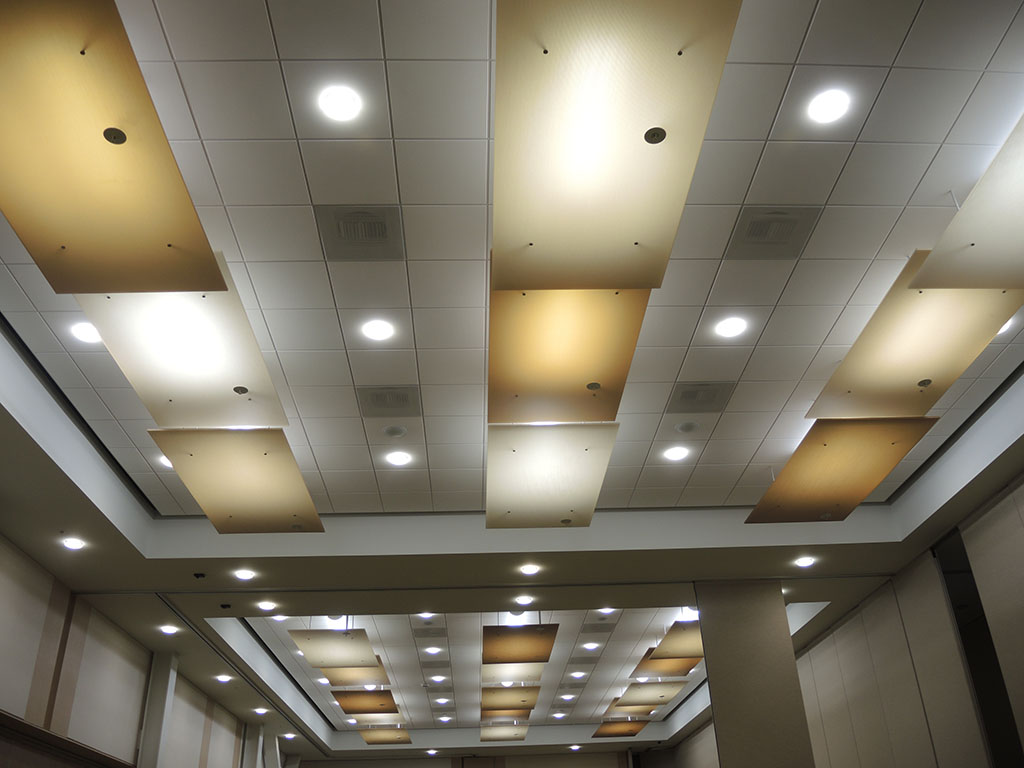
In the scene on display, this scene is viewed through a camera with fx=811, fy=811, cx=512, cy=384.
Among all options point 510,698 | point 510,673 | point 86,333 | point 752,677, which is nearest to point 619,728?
point 510,698

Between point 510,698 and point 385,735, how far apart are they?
454cm

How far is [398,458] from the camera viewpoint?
31.7ft

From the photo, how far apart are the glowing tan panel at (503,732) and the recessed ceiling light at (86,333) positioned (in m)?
17.0

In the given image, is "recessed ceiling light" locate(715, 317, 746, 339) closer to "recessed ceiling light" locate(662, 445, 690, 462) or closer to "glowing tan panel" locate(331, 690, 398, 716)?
"recessed ceiling light" locate(662, 445, 690, 462)

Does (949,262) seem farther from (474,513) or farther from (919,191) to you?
(474,513)

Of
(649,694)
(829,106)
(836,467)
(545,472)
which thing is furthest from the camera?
(649,694)

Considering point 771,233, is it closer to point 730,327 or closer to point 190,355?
point 730,327

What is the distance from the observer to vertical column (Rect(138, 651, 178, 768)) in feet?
42.4

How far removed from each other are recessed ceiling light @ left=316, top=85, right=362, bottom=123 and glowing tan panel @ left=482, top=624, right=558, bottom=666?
10.7 metres

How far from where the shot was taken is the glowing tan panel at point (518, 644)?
47.0ft

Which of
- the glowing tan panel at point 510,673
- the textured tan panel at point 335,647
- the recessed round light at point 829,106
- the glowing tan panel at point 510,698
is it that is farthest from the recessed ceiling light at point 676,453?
the glowing tan panel at point 510,698

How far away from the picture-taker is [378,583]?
38.3 feet

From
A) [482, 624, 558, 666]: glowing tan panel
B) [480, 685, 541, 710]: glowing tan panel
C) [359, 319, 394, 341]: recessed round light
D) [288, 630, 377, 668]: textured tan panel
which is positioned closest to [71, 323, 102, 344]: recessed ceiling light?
[359, 319, 394, 341]: recessed round light

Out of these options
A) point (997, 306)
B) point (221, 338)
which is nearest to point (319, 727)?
point (221, 338)
